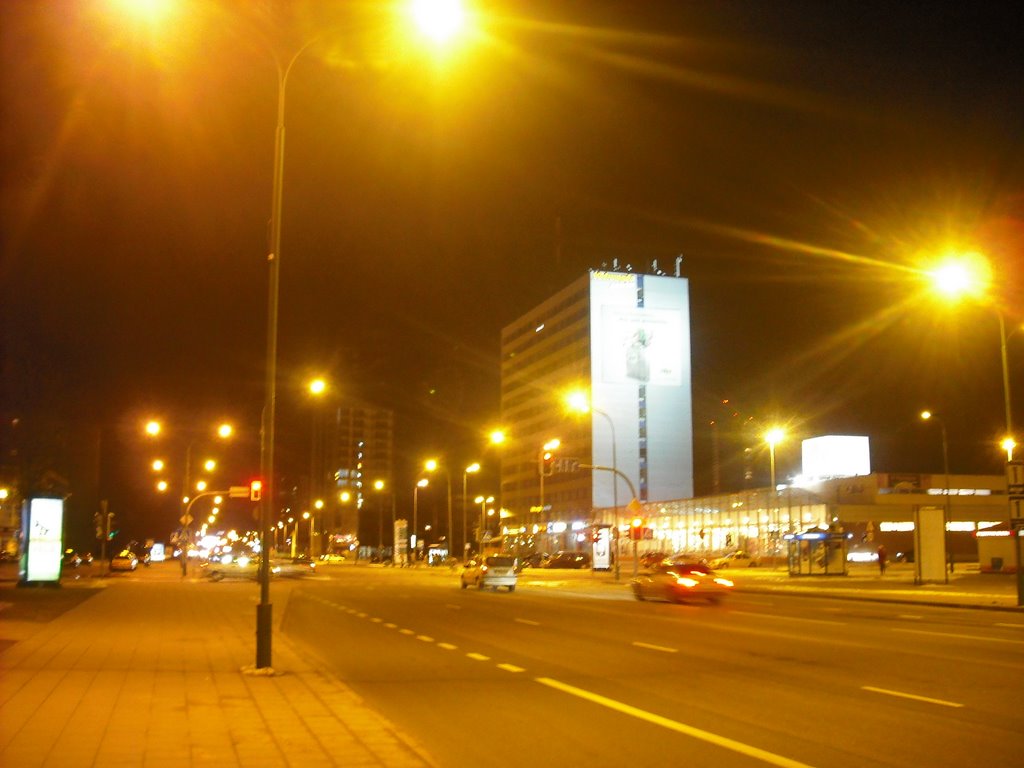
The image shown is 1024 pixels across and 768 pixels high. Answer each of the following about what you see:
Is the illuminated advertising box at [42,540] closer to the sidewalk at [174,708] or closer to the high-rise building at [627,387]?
the sidewalk at [174,708]

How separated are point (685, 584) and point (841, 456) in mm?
78522

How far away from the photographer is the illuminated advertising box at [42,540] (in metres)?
38.4

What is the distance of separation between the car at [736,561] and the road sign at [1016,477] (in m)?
45.0

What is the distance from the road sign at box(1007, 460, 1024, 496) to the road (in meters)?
4.83

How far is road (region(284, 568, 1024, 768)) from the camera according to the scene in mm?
10062

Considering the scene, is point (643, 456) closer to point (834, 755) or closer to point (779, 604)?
point (779, 604)

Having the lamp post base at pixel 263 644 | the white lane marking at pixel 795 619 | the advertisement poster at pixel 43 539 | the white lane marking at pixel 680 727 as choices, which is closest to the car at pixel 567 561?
the advertisement poster at pixel 43 539

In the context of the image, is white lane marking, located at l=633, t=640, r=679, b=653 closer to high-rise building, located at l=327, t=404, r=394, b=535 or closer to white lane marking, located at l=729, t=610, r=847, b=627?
white lane marking, located at l=729, t=610, r=847, b=627

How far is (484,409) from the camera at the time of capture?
548ft

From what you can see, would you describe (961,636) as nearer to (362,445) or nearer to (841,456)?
(841,456)

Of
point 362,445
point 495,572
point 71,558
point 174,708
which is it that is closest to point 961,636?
point 174,708

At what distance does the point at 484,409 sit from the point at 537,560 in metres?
72.0

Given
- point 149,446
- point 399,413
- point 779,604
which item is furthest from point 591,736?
point 399,413

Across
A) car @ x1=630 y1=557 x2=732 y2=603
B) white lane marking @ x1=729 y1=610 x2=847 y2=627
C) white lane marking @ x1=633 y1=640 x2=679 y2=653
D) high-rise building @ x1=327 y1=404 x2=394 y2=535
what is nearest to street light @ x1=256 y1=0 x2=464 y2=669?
white lane marking @ x1=633 y1=640 x2=679 y2=653
